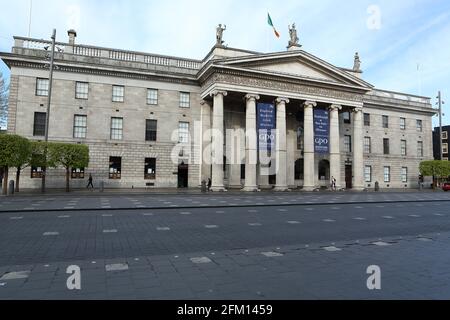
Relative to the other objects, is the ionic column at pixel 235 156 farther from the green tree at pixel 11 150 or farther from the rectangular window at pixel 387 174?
the rectangular window at pixel 387 174

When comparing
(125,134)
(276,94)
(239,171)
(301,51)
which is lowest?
(239,171)

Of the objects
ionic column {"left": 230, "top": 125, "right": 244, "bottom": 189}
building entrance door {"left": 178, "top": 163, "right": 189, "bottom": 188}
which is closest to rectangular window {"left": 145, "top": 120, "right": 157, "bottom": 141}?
building entrance door {"left": 178, "top": 163, "right": 189, "bottom": 188}

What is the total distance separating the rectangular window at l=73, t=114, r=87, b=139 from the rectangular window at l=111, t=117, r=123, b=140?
2.75 meters

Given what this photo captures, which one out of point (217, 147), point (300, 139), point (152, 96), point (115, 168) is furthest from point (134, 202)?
point (300, 139)

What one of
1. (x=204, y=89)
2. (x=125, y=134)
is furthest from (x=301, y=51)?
(x=125, y=134)

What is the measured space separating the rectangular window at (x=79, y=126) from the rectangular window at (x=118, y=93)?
374cm

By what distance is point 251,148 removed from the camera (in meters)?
33.7

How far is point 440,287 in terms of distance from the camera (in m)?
4.70

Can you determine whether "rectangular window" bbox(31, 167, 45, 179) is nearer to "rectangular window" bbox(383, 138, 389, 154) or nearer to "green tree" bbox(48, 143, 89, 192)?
"green tree" bbox(48, 143, 89, 192)

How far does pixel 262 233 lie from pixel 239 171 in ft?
93.2

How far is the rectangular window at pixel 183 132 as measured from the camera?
3628 cm

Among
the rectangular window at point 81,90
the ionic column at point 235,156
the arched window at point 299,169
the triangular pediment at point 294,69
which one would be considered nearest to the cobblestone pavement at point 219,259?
the rectangular window at point 81,90

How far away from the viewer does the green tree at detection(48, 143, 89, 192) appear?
26344 millimetres
